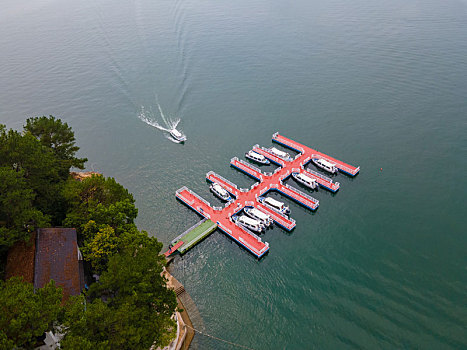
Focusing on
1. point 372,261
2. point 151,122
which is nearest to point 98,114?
point 151,122

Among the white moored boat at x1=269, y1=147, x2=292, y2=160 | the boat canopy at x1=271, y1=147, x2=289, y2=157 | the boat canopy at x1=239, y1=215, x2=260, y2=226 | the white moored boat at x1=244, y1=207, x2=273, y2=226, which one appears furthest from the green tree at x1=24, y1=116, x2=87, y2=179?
the boat canopy at x1=271, y1=147, x2=289, y2=157

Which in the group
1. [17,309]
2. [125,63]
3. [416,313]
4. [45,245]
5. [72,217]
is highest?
[125,63]

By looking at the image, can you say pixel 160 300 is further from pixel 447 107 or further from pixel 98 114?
pixel 447 107

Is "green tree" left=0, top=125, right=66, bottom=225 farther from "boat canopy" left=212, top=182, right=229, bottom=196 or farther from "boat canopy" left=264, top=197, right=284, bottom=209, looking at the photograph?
"boat canopy" left=264, top=197, right=284, bottom=209

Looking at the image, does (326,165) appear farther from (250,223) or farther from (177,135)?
(177,135)

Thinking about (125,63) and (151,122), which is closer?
(151,122)
